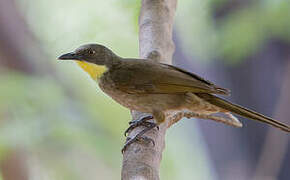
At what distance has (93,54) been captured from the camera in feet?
14.6

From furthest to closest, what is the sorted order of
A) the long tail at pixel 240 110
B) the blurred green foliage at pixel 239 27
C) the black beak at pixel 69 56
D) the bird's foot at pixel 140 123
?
the blurred green foliage at pixel 239 27 → the black beak at pixel 69 56 → the bird's foot at pixel 140 123 → the long tail at pixel 240 110

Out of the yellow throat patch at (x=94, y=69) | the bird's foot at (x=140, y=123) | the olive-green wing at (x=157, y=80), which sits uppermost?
the yellow throat patch at (x=94, y=69)

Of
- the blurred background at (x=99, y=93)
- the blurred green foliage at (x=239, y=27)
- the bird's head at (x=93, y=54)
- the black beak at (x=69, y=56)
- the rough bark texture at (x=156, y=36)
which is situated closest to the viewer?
the rough bark texture at (x=156, y=36)

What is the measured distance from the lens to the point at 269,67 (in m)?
6.62

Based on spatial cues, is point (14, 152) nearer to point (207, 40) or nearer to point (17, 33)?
point (17, 33)

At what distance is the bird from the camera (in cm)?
411

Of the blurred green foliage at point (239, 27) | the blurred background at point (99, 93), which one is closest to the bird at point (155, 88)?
the blurred background at point (99, 93)

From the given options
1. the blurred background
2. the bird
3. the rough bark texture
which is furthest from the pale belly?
the blurred background

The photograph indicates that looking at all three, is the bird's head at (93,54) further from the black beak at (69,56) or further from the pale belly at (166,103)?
the pale belly at (166,103)

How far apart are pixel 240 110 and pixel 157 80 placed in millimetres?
798

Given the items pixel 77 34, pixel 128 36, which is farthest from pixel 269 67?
pixel 77 34

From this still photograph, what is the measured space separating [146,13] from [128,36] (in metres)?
2.78

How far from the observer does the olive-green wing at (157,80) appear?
13.6ft

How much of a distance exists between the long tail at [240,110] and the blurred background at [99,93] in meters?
1.32
